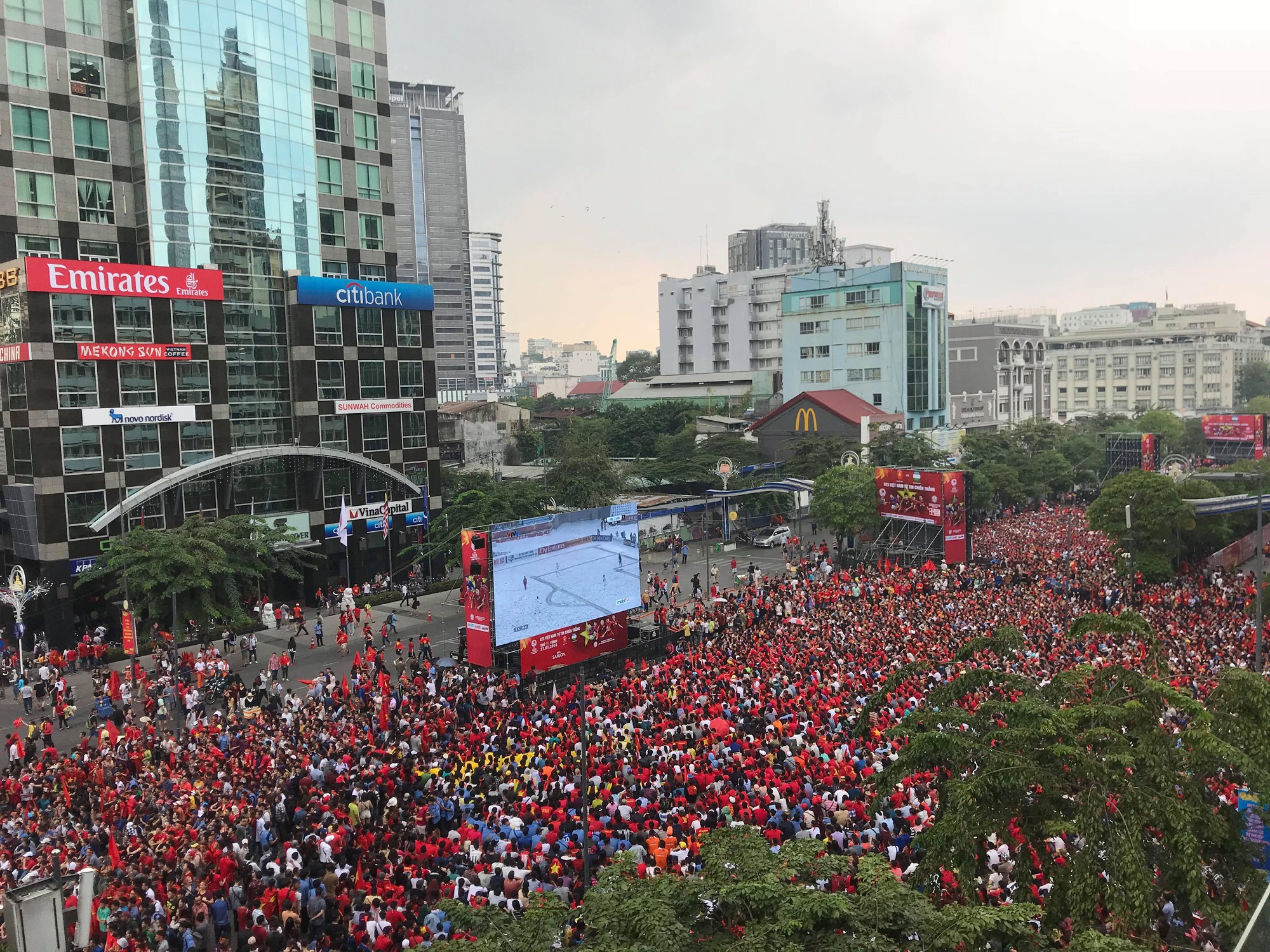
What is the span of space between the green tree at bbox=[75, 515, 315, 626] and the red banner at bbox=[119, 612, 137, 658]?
136 centimetres

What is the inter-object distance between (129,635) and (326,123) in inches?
1096

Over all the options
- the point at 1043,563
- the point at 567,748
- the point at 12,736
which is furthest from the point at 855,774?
the point at 1043,563

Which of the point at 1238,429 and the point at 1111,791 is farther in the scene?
the point at 1238,429

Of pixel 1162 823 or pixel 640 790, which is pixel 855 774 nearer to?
pixel 640 790

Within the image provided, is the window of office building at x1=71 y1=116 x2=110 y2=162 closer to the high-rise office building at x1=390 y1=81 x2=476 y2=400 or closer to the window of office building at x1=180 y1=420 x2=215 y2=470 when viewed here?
the window of office building at x1=180 y1=420 x2=215 y2=470

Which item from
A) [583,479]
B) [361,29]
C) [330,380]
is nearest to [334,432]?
[330,380]

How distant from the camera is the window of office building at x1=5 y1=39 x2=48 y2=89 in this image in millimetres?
39125

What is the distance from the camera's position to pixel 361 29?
4997cm

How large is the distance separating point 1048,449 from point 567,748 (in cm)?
6358

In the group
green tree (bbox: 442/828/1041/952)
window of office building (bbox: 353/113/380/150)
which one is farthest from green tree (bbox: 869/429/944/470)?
green tree (bbox: 442/828/1041/952)

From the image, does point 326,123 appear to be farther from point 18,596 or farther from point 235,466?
point 18,596

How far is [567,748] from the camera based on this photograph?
68.4 ft

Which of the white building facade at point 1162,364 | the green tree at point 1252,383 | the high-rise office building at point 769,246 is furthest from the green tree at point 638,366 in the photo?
the green tree at point 1252,383

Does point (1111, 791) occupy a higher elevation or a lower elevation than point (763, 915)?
higher
